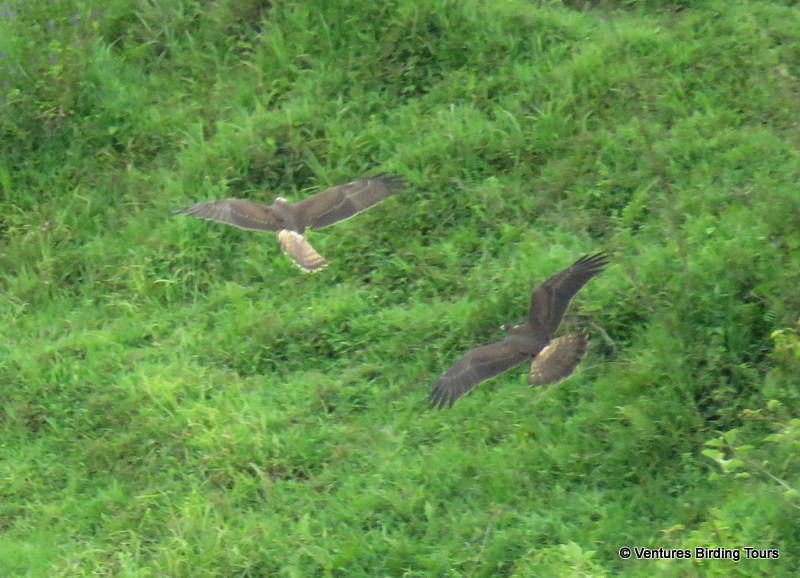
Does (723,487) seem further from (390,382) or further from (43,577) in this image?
(43,577)

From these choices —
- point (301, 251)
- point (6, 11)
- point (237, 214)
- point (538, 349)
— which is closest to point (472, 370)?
point (538, 349)

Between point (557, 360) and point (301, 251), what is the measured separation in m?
1.71

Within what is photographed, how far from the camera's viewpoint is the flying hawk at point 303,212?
738cm

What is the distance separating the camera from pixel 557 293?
6.56 m

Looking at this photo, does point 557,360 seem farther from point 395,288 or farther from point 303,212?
point 303,212

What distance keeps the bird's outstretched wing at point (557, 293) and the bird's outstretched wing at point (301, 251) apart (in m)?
1.38

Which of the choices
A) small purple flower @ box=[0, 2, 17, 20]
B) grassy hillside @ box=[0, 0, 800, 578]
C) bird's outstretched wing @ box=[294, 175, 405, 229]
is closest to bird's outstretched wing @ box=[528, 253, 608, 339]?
grassy hillside @ box=[0, 0, 800, 578]

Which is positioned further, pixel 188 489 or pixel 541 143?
pixel 541 143

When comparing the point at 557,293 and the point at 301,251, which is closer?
the point at 557,293

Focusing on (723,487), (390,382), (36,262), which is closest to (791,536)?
(723,487)

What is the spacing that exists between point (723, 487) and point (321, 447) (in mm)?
2089

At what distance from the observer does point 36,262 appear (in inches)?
331

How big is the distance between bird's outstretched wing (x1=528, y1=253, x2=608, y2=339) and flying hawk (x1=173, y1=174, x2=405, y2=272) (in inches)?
50.3

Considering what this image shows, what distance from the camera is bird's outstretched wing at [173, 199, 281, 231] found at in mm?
7410
